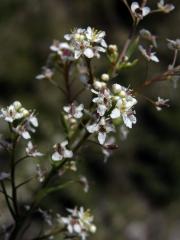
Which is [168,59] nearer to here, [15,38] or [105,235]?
[15,38]

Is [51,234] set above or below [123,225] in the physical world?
above

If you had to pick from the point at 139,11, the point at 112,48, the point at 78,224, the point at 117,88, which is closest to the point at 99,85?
the point at 117,88

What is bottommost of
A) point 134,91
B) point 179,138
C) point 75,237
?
point 179,138

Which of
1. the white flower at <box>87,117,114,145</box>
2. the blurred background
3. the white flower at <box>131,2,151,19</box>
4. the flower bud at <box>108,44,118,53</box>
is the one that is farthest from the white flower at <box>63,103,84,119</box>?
the blurred background

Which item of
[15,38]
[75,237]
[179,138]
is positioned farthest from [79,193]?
[75,237]

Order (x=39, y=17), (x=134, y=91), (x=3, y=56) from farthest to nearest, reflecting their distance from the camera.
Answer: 1. (x=39, y=17)
2. (x=3, y=56)
3. (x=134, y=91)

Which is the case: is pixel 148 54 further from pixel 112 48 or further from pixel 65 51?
pixel 65 51

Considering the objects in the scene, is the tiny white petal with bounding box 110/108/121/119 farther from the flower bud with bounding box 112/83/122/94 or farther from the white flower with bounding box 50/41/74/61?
the white flower with bounding box 50/41/74/61
